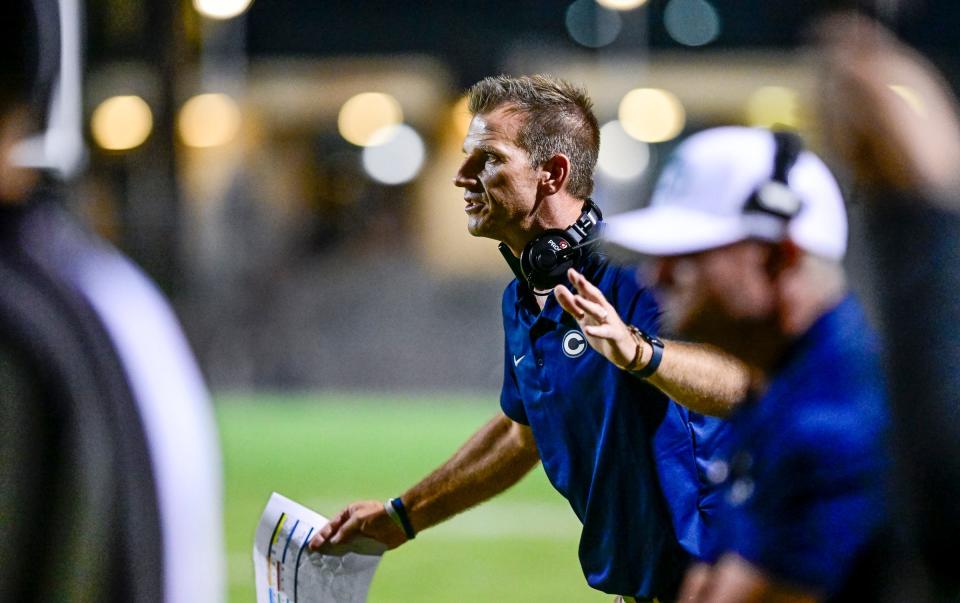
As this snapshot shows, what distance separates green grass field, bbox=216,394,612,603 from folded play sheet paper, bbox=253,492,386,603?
604mm

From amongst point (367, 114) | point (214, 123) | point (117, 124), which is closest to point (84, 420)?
point (117, 124)

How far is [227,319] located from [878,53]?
13967 millimetres

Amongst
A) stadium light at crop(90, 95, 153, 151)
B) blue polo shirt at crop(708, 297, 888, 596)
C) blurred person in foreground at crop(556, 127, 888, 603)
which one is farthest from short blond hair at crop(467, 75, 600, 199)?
stadium light at crop(90, 95, 153, 151)

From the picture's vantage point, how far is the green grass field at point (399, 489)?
7.57 meters

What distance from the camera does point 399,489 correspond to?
9.86m

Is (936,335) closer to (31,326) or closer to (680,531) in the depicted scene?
(31,326)

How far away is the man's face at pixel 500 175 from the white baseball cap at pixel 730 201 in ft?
1.61

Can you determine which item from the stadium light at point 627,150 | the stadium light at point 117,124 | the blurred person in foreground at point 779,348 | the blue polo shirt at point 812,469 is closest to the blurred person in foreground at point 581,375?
the blurred person in foreground at point 779,348

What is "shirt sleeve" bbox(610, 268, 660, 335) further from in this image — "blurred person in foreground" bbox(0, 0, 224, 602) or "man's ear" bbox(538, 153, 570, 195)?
"blurred person in foreground" bbox(0, 0, 224, 602)

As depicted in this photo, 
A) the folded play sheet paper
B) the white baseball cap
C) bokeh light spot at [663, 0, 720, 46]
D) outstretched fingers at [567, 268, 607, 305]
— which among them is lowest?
the folded play sheet paper

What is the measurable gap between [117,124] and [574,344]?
523cm

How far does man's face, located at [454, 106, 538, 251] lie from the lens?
2.62 meters

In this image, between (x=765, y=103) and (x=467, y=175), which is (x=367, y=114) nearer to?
(x=765, y=103)

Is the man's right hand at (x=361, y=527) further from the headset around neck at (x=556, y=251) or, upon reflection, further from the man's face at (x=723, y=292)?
the man's face at (x=723, y=292)
